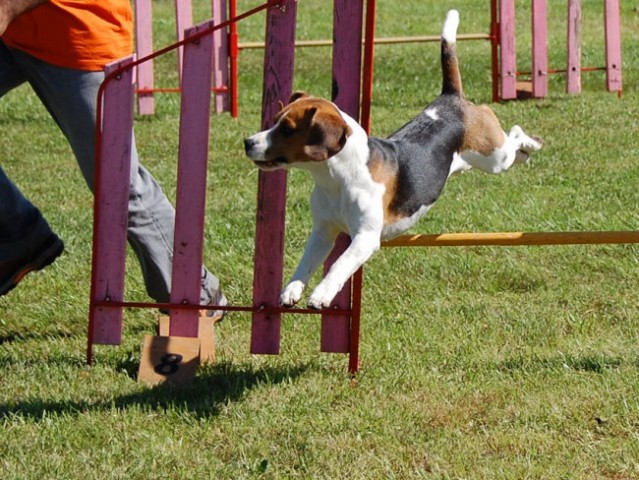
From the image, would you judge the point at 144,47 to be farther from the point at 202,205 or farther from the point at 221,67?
the point at 202,205

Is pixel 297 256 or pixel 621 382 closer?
pixel 621 382

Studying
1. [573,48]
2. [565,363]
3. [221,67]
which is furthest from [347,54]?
[573,48]

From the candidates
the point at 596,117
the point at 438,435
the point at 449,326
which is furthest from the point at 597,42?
the point at 438,435

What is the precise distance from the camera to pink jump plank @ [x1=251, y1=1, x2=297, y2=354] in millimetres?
4961

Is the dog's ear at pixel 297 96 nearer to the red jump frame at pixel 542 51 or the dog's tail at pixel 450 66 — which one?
the dog's tail at pixel 450 66

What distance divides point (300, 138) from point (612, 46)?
29.0ft

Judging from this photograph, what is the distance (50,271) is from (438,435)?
3.08 m

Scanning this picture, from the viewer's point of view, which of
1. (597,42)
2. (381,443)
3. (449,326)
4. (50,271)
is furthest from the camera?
(597,42)

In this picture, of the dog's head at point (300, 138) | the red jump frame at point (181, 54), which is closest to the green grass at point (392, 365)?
the dog's head at point (300, 138)

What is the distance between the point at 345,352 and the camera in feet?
17.4

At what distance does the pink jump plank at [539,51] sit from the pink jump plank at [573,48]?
0.25 metres

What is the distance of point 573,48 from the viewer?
12633 millimetres

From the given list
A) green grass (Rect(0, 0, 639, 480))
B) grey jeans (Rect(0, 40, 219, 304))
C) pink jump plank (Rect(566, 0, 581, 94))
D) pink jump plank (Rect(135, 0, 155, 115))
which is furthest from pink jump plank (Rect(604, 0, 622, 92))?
grey jeans (Rect(0, 40, 219, 304))

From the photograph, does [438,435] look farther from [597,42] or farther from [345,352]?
[597,42]
